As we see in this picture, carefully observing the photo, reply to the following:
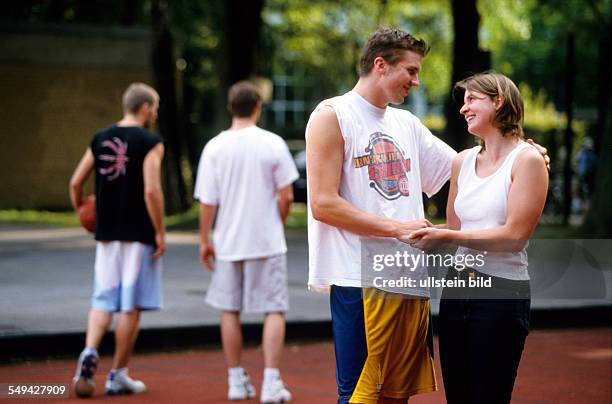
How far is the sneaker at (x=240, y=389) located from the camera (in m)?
7.42

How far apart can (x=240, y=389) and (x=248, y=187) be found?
1.27 meters

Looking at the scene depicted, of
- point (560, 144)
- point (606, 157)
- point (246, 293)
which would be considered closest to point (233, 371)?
point (246, 293)

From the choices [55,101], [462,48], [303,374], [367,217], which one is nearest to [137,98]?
[303,374]

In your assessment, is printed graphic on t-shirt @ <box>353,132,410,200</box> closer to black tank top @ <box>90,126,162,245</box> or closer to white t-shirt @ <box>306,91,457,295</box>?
white t-shirt @ <box>306,91,457,295</box>

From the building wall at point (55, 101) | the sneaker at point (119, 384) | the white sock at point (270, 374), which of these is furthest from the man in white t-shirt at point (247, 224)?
the building wall at point (55, 101)

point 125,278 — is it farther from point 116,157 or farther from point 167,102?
point 167,102

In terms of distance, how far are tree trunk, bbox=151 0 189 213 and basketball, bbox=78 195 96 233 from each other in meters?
15.9

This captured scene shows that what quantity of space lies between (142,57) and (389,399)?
2235 cm

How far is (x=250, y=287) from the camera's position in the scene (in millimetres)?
7555

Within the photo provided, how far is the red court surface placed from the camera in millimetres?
7570

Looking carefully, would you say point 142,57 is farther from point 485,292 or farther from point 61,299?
point 485,292

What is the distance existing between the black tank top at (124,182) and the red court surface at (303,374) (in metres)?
1.03

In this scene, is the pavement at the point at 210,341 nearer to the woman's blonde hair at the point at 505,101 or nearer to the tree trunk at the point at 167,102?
the woman's blonde hair at the point at 505,101

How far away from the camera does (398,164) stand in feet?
15.2
